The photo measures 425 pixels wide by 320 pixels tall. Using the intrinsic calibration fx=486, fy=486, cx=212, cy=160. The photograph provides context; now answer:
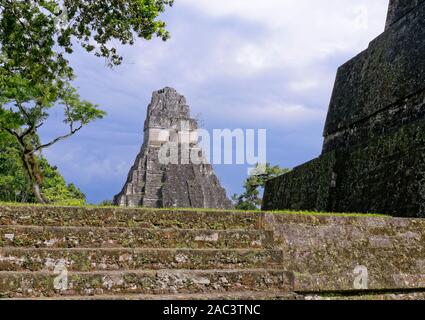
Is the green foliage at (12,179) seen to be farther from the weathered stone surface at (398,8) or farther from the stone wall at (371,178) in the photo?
the weathered stone surface at (398,8)

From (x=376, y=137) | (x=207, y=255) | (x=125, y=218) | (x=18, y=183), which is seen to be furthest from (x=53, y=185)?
(x=207, y=255)

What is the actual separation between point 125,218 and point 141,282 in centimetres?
122

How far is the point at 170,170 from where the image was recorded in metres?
41.7

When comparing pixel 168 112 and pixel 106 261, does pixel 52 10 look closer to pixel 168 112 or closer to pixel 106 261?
pixel 106 261

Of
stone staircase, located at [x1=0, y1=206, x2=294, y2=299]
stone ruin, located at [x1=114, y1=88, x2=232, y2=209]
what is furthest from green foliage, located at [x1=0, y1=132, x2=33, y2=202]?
stone staircase, located at [x1=0, y1=206, x2=294, y2=299]

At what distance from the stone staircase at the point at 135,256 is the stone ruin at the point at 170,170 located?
102ft

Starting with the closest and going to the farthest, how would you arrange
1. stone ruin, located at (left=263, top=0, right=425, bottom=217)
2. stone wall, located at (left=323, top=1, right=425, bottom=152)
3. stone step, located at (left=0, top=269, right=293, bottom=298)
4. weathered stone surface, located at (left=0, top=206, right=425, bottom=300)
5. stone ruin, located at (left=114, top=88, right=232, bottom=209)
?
stone step, located at (left=0, top=269, right=293, bottom=298) → weathered stone surface, located at (left=0, top=206, right=425, bottom=300) → stone ruin, located at (left=263, top=0, right=425, bottom=217) → stone wall, located at (left=323, top=1, right=425, bottom=152) → stone ruin, located at (left=114, top=88, right=232, bottom=209)

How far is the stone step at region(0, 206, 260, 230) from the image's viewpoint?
648cm

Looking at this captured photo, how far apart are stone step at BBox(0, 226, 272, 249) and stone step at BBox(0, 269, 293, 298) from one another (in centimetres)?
60

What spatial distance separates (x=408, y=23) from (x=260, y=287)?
13425 mm

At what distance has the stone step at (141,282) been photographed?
549cm

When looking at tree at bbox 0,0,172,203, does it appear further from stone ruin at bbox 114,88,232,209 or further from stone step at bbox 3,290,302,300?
stone ruin at bbox 114,88,232,209

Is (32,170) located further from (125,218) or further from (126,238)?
(126,238)
